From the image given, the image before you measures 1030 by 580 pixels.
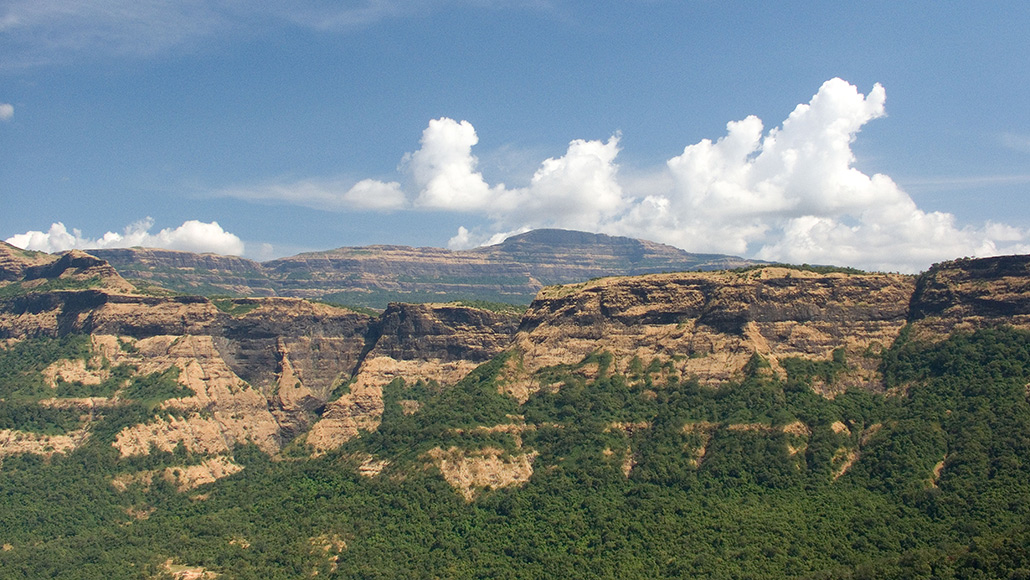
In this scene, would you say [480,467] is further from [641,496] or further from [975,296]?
[975,296]

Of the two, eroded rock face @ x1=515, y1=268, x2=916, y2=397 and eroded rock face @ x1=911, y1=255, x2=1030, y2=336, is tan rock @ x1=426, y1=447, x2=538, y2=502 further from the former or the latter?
eroded rock face @ x1=911, y1=255, x2=1030, y2=336

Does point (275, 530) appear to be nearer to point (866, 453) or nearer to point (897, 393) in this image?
point (866, 453)

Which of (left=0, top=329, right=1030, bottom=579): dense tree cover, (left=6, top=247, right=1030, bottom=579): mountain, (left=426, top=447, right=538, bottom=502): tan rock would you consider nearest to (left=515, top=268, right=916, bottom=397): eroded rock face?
(left=6, top=247, right=1030, bottom=579): mountain

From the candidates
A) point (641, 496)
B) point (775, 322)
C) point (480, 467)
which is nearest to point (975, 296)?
point (775, 322)

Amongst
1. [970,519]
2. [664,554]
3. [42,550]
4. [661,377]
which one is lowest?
[42,550]

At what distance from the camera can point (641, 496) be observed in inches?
6220

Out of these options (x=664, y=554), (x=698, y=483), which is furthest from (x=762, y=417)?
(x=664, y=554)

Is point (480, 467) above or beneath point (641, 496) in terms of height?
above

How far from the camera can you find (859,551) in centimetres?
12888

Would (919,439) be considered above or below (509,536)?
above

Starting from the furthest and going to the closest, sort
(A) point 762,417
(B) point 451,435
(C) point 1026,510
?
(B) point 451,435, (A) point 762,417, (C) point 1026,510

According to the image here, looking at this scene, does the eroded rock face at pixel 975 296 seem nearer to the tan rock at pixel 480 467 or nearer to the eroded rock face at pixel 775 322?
the eroded rock face at pixel 775 322

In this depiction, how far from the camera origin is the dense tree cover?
438 ft

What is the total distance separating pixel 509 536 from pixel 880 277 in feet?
323
